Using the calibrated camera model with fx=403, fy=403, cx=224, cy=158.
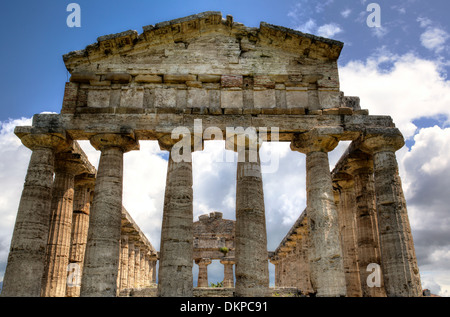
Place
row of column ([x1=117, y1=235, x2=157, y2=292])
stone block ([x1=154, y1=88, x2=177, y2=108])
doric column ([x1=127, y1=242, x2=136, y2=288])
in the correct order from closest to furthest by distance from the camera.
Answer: stone block ([x1=154, y1=88, x2=177, y2=108]), row of column ([x1=117, y1=235, x2=157, y2=292]), doric column ([x1=127, y1=242, x2=136, y2=288])

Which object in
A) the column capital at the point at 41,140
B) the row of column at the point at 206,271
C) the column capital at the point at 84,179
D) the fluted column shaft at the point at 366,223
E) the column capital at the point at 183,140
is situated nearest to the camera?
the column capital at the point at 41,140

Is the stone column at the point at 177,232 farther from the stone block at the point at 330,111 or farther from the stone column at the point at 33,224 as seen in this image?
the stone block at the point at 330,111

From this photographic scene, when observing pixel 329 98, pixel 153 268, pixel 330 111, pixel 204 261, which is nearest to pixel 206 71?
pixel 329 98

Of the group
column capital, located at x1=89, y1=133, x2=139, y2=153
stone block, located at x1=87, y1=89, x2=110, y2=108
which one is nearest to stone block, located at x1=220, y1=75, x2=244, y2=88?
column capital, located at x1=89, y1=133, x2=139, y2=153

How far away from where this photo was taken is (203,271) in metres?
36.3

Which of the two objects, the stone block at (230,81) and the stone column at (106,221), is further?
the stone block at (230,81)

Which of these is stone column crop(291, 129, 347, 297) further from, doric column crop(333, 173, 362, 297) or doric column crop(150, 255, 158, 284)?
doric column crop(150, 255, 158, 284)

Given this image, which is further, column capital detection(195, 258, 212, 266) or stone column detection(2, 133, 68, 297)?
column capital detection(195, 258, 212, 266)

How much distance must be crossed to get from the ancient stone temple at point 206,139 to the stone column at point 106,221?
0.04 meters

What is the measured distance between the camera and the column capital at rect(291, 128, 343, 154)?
50.3 feet

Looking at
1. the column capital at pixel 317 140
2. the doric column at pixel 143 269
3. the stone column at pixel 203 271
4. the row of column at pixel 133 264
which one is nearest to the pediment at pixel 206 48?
the column capital at pixel 317 140

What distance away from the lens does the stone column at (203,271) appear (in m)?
35.9

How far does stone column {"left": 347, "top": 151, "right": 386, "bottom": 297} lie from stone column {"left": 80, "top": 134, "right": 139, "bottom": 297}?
32.1 ft

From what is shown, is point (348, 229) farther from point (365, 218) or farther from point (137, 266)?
point (137, 266)
